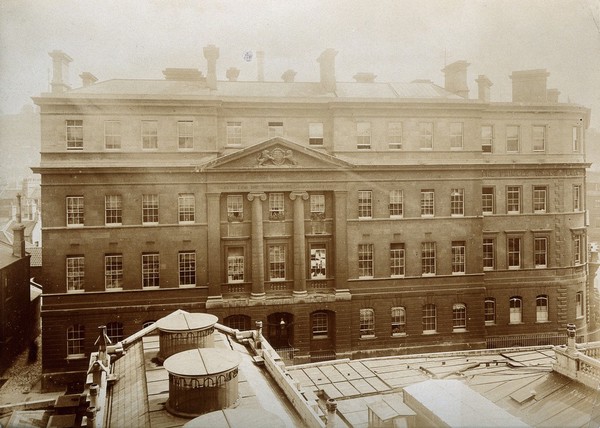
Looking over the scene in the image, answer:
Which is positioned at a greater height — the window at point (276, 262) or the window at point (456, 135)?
the window at point (456, 135)

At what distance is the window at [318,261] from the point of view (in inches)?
1056

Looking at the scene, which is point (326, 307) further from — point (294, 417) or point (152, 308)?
point (294, 417)

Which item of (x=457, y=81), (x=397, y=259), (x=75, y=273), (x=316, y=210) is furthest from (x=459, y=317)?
(x=75, y=273)

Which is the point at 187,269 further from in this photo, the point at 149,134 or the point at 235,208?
the point at 149,134

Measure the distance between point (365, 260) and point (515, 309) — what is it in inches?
381

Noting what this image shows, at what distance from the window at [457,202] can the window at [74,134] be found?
64.1 ft

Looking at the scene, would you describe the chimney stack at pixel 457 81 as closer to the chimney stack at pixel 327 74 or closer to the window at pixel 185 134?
the chimney stack at pixel 327 74

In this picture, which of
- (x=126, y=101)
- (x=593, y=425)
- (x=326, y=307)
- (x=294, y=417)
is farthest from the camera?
(x=326, y=307)

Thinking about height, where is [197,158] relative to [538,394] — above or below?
above

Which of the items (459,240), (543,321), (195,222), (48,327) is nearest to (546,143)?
(459,240)

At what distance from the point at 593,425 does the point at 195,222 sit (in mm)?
18877

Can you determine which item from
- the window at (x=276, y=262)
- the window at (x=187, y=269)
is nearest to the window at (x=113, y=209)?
the window at (x=187, y=269)

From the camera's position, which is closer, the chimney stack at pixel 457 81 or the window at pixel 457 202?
the window at pixel 457 202

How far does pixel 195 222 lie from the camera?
1003 inches
